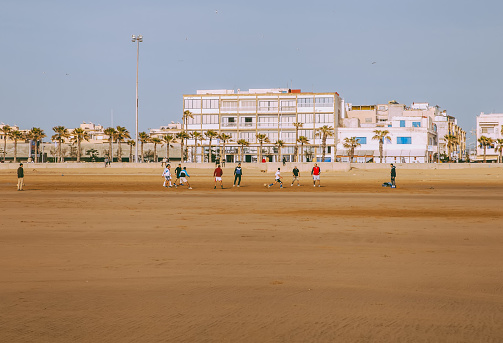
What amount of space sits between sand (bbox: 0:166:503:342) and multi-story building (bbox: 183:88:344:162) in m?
90.6

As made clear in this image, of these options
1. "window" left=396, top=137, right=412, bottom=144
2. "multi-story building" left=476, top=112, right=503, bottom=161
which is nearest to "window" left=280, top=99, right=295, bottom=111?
"window" left=396, top=137, right=412, bottom=144

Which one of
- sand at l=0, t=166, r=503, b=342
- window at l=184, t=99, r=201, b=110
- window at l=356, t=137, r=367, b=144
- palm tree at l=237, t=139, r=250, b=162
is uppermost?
window at l=184, t=99, r=201, b=110

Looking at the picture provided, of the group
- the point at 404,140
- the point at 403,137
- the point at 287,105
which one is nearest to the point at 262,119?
the point at 287,105

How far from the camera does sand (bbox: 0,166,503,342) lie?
16.8 ft

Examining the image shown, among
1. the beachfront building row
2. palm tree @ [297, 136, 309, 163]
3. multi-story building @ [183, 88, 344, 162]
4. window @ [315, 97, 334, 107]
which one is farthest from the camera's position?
multi-story building @ [183, 88, 344, 162]

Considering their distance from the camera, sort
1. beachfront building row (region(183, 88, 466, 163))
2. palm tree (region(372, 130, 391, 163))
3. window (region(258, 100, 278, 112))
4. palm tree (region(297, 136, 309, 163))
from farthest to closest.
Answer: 1. window (region(258, 100, 278, 112))
2. beachfront building row (region(183, 88, 466, 163))
3. palm tree (region(297, 136, 309, 163))
4. palm tree (region(372, 130, 391, 163))

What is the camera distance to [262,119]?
105938 millimetres

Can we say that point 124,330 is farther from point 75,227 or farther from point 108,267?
point 75,227

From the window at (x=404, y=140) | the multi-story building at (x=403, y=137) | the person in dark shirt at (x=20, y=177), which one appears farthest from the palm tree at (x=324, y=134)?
the person in dark shirt at (x=20, y=177)

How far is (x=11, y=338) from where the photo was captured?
4852mm

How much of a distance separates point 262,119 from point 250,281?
9958 centimetres

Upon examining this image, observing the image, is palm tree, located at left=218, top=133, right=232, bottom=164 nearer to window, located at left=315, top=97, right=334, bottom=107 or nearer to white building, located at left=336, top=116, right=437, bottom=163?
window, located at left=315, top=97, right=334, bottom=107

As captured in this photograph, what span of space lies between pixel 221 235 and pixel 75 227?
12.1 ft

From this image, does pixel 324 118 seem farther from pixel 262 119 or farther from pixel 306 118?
pixel 262 119
